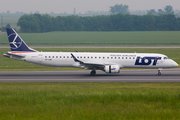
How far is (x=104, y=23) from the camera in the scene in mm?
188500

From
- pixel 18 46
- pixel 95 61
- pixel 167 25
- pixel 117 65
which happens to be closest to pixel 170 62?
pixel 117 65

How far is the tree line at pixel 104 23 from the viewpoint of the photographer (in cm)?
17762

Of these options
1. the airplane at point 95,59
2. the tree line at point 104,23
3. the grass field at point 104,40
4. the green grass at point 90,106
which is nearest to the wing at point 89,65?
the airplane at point 95,59

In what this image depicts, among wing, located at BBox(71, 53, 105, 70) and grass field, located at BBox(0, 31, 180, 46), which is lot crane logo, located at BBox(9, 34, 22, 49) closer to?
wing, located at BBox(71, 53, 105, 70)

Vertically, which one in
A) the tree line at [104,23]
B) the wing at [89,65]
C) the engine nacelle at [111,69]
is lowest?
the engine nacelle at [111,69]

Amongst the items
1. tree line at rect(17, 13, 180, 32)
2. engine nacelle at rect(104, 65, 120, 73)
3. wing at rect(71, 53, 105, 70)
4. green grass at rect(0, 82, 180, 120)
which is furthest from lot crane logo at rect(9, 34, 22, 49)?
tree line at rect(17, 13, 180, 32)

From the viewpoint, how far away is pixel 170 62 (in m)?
40.1

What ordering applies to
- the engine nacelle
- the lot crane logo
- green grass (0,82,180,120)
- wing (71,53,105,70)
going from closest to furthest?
green grass (0,82,180,120) → the engine nacelle → wing (71,53,105,70) → the lot crane logo

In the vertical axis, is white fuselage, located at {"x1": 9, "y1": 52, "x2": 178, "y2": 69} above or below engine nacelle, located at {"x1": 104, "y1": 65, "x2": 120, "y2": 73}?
above

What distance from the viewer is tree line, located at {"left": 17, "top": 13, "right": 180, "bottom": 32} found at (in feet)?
583

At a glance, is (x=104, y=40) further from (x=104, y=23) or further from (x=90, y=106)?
(x=90, y=106)

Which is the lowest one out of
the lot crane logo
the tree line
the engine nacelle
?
the engine nacelle

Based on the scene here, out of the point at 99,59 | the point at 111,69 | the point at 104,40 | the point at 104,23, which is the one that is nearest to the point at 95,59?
the point at 99,59

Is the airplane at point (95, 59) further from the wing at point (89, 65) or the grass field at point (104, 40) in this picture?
the grass field at point (104, 40)
